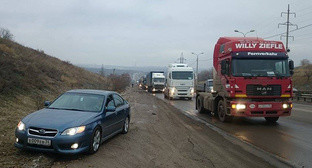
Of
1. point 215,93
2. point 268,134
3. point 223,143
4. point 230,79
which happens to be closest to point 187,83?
point 215,93

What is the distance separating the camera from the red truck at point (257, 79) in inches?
469

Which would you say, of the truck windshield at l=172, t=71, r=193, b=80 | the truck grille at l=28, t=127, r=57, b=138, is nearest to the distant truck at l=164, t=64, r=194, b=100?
the truck windshield at l=172, t=71, r=193, b=80

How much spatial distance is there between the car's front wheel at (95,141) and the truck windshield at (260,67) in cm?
690

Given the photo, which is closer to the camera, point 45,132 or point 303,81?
point 45,132

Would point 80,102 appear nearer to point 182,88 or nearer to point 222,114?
point 222,114

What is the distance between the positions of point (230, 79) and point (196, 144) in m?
4.66

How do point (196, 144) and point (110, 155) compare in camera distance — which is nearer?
point (110, 155)

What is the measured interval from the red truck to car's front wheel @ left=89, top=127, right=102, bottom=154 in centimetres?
659

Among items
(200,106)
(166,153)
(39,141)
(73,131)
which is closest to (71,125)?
(73,131)

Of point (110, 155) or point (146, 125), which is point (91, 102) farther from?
point (146, 125)

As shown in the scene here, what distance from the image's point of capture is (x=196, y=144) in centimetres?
835

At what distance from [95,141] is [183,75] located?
76.3 feet

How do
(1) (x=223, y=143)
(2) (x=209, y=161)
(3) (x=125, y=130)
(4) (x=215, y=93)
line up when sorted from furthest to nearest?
(4) (x=215, y=93), (3) (x=125, y=130), (1) (x=223, y=143), (2) (x=209, y=161)

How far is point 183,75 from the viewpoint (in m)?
29.7
